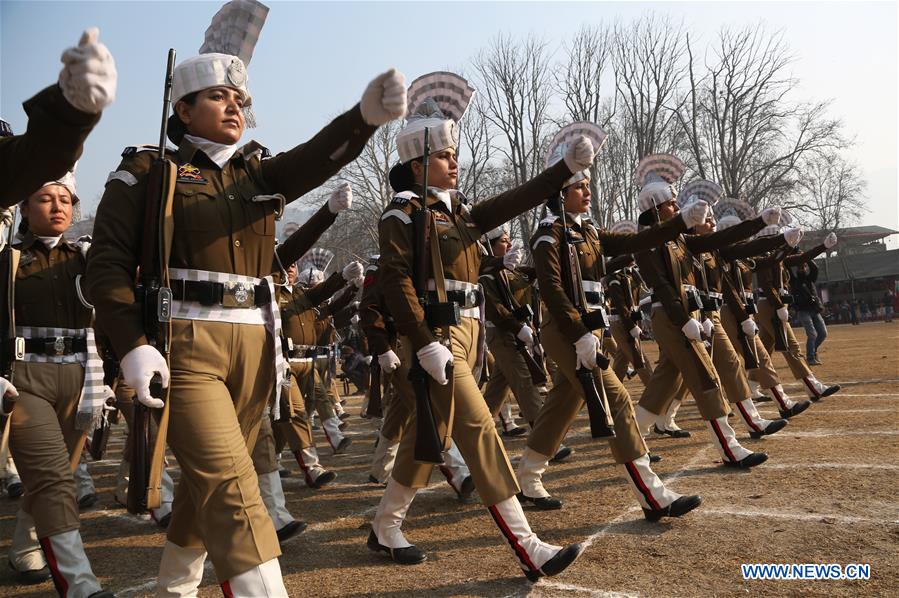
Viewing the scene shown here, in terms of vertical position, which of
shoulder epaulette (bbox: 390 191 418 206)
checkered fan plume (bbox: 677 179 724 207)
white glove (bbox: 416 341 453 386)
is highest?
checkered fan plume (bbox: 677 179 724 207)

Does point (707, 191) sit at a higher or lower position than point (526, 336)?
higher

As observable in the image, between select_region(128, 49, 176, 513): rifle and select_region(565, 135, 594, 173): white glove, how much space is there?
2111mm

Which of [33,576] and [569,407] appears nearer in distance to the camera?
[33,576]

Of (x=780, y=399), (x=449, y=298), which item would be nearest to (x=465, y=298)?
(x=449, y=298)

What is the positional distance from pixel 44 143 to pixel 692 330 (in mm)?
5132

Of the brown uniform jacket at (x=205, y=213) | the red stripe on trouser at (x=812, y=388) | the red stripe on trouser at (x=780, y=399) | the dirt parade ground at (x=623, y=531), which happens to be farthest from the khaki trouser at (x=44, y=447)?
the red stripe on trouser at (x=812, y=388)

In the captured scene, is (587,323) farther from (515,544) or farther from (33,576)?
(33,576)

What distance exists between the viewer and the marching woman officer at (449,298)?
3.88m

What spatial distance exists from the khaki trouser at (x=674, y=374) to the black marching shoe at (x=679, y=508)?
1510 millimetres

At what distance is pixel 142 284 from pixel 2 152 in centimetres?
88

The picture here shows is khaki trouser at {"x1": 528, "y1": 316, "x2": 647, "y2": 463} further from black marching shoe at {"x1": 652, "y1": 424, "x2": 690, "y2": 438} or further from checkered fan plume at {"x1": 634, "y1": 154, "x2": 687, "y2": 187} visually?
black marching shoe at {"x1": 652, "y1": 424, "x2": 690, "y2": 438}

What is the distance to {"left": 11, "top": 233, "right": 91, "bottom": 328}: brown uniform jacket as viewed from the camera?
4.66 m

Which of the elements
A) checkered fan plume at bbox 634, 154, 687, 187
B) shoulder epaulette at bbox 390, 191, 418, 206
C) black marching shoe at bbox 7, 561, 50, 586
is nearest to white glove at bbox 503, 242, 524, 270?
checkered fan plume at bbox 634, 154, 687, 187

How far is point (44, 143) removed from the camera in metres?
2.03
